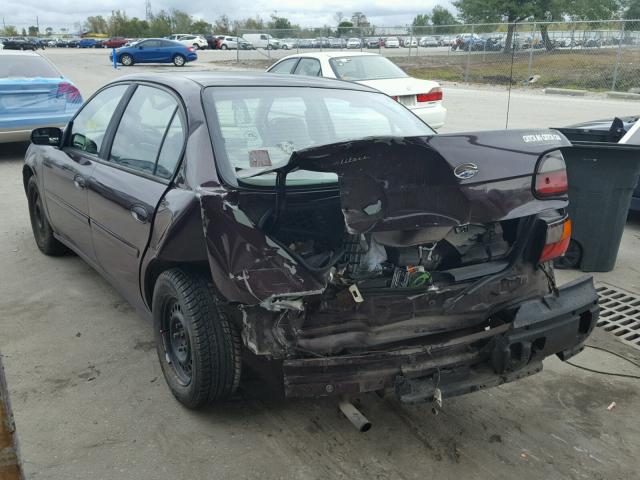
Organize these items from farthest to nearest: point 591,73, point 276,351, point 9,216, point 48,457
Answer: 1. point 591,73
2. point 9,216
3. point 48,457
4. point 276,351

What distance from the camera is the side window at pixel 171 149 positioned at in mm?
3262

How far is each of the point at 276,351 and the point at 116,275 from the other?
168 cm

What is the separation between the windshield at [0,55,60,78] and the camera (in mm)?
9531

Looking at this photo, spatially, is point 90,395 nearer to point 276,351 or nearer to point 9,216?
point 276,351

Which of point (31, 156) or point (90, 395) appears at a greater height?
point (31, 156)

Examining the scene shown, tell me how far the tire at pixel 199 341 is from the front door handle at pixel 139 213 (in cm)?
33

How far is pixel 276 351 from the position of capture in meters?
2.66

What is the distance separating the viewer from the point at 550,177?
288 cm

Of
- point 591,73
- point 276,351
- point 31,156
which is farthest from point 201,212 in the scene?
point 591,73

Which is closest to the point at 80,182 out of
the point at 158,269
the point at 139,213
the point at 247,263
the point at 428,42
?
the point at 139,213

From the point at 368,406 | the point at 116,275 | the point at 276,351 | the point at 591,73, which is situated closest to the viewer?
the point at 276,351

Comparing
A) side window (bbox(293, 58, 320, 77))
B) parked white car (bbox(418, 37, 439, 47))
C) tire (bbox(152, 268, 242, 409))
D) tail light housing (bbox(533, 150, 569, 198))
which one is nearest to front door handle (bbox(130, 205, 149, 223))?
tire (bbox(152, 268, 242, 409))

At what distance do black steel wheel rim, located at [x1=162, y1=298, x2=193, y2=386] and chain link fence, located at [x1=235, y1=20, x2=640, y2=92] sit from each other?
56.5 ft

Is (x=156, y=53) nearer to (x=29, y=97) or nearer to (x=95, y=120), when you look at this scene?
(x=29, y=97)
